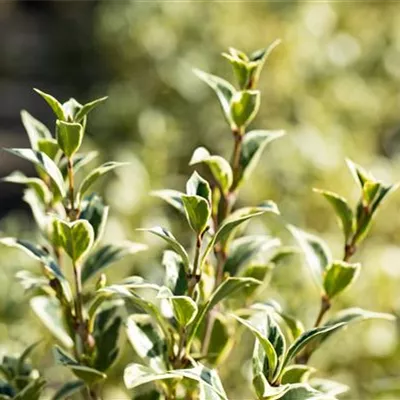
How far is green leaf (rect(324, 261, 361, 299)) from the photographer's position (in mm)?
959

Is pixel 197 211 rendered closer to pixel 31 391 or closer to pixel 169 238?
pixel 169 238

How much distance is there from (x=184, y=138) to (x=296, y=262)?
1094mm

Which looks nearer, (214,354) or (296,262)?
(214,354)

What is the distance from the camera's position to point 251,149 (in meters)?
1.03

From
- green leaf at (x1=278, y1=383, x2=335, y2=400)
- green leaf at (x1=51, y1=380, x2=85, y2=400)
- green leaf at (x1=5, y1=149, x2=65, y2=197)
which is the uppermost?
green leaf at (x1=5, y1=149, x2=65, y2=197)

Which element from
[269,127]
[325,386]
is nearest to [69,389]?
[325,386]

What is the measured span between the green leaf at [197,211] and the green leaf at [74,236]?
0.35 ft

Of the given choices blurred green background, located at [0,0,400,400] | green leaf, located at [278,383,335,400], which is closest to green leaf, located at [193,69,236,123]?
green leaf, located at [278,383,335,400]

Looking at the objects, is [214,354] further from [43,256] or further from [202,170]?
[202,170]

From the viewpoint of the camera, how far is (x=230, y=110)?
0.98 meters

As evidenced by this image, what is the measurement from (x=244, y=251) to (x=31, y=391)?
0.95ft

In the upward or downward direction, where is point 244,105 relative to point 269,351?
upward

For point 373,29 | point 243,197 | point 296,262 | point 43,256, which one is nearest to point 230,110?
point 43,256

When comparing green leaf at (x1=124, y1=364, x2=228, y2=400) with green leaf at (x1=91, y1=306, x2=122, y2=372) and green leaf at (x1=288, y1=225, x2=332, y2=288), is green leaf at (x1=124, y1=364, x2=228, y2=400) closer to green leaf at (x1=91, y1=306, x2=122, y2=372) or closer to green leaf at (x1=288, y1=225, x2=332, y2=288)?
green leaf at (x1=91, y1=306, x2=122, y2=372)
